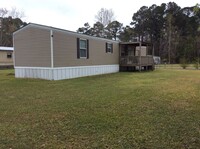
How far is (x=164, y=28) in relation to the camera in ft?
152

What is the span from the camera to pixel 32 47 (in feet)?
41.2

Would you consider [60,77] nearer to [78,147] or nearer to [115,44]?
[115,44]

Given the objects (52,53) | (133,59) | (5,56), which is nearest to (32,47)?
(52,53)

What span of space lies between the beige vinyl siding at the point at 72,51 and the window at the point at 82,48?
25cm

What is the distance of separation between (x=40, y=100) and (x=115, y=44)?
509 inches

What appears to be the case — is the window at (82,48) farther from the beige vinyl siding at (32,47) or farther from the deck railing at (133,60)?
the deck railing at (133,60)

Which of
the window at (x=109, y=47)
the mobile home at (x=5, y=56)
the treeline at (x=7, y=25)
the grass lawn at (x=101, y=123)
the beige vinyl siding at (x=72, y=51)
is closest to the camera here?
the grass lawn at (x=101, y=123)

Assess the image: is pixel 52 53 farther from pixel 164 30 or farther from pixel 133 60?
pixel 164 30

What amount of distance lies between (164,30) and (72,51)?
37395 mm

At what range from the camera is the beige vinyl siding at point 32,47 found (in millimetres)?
11800

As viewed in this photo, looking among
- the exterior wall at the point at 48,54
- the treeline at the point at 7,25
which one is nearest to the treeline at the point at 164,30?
the treeline at the point at 7,25

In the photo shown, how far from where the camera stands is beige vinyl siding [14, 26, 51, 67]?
11800mm

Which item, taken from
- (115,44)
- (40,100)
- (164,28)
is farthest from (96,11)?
(40,100)

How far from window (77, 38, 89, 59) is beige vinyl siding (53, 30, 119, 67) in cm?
25
